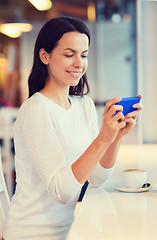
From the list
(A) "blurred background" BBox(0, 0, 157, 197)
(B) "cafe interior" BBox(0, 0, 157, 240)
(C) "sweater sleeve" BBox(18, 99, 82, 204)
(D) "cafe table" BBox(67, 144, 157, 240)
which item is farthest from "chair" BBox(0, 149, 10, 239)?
(A) "blurred background" BBox(0, 0, 157, 197)

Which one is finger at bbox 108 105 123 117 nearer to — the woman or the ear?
the woman

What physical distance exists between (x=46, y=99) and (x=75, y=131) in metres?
0.16

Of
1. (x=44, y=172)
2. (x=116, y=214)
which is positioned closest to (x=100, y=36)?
(x=44, y=172)

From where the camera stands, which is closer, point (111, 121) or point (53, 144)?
point (111, 121)

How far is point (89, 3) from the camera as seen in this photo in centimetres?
716

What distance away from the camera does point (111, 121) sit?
1.02 meters

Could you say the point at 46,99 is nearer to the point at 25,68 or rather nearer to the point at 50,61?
the point at 50,61

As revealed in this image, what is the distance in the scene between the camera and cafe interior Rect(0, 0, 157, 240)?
921 mm

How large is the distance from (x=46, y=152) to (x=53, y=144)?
35mm

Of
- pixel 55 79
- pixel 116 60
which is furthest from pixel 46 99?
pixel 116 60

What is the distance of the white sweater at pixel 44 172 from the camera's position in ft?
3.61

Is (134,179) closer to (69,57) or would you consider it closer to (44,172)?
(44,172)

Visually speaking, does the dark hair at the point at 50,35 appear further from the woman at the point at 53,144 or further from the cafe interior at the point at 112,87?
the cafe interior at the point at 112,87

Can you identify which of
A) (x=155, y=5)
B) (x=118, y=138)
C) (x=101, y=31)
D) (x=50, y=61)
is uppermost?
(x=101, y=31)
